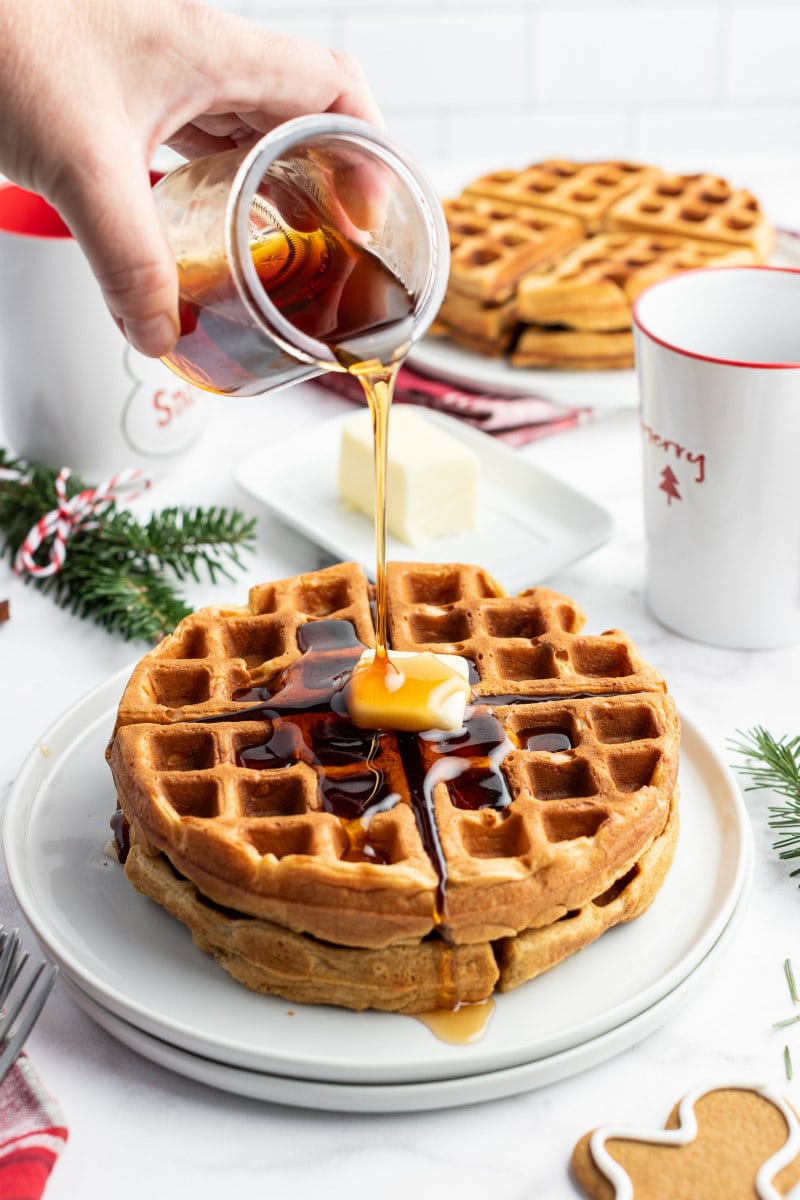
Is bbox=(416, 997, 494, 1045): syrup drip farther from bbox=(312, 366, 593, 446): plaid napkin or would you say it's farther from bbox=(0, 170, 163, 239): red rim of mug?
bbox=(0, 170, 163, 239): red rim of mug

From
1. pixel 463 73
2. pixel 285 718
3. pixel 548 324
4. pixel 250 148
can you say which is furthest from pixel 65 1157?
pixel 463 73

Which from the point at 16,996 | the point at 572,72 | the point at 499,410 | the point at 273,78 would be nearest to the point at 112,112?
the point at 273,78

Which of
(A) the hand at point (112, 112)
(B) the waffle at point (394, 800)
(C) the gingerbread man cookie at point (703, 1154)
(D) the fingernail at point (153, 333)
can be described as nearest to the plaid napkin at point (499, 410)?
(B) the waffle at point (394, 800)

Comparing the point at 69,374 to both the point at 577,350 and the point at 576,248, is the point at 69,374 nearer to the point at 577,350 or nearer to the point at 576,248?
the point at 577,350

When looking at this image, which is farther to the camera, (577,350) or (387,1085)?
(577,350)

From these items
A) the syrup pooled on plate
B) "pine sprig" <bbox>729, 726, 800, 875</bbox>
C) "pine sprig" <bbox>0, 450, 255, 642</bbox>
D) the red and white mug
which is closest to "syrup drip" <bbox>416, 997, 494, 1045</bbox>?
the syrup pooled on plate

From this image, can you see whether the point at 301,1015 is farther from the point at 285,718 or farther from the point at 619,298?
the point at 619,298

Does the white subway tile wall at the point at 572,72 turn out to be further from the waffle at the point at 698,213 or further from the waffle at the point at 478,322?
the waffle at the point at 478,322
